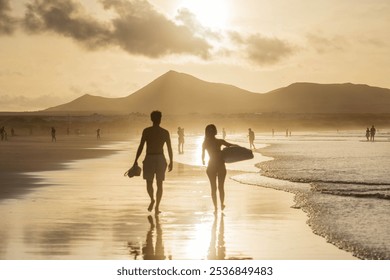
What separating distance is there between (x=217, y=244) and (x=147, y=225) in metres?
2.48

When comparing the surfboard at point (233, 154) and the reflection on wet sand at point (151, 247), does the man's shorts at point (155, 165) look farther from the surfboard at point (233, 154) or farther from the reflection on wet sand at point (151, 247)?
the surfboard at point (233, 154)

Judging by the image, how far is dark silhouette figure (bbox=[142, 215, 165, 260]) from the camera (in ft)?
36.9

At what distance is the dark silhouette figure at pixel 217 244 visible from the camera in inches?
440

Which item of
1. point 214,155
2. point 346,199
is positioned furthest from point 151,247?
point 346,199

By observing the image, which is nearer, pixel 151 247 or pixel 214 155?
pixel 151 247

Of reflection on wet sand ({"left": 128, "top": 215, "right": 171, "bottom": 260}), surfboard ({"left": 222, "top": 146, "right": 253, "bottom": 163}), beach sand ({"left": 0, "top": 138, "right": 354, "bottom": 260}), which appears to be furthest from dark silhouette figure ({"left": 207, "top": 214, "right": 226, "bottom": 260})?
surfboard ({"left": 222, "top": 146, "right": 253, "bottom": 163})

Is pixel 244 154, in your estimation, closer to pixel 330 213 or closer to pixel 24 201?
pixel 330 213

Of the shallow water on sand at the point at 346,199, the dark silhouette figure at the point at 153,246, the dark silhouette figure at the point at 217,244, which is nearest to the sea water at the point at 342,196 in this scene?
the shallow water on sand at the point at 346,199

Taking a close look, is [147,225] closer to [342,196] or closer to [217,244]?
[217,244]

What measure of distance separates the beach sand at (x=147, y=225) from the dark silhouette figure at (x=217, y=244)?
0.05 ft

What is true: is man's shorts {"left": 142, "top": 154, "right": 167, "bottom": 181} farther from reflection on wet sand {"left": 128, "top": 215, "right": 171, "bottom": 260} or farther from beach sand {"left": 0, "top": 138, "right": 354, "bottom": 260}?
reflection on wet sand {"left": 128, "top": 215, "right": 171, "bottom": 260}

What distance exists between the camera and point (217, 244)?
12.1 m
